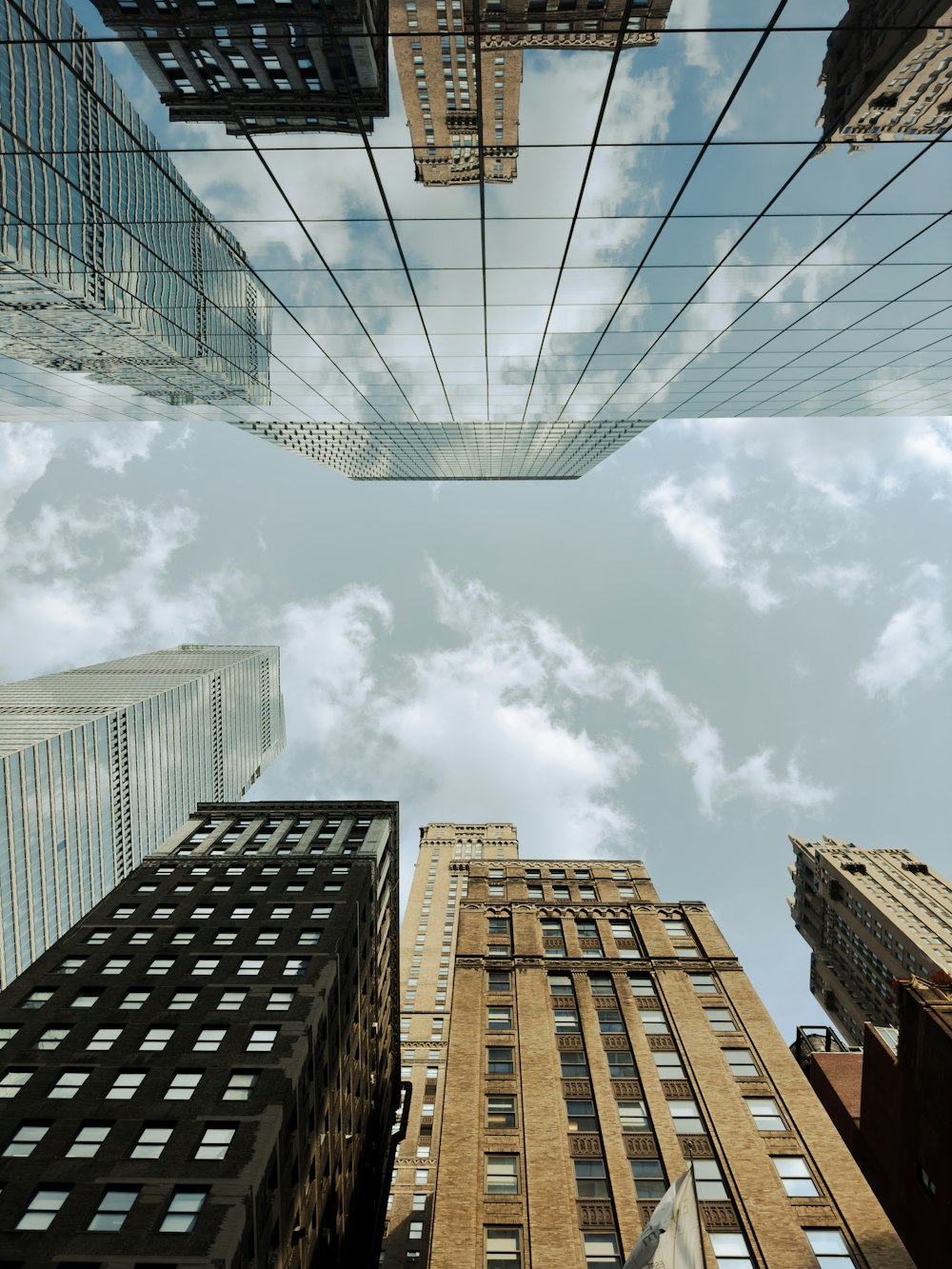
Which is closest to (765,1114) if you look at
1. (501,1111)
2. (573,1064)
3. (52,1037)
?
(573,1064)

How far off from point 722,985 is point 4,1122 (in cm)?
4051

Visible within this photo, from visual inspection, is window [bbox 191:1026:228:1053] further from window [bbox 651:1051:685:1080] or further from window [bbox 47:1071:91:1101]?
window [bbox 651:1051:685:1080]

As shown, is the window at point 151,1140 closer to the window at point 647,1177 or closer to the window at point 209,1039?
the window at point 209,1039

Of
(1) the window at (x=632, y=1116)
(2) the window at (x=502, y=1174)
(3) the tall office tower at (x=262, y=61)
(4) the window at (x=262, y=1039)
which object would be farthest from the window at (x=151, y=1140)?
(3) the tall office tower at (x=262, y=61)

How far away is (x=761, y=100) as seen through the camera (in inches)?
491

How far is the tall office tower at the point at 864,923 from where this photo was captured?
105750 mm

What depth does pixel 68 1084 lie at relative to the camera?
3350 cm

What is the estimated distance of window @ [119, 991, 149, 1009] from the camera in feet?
130

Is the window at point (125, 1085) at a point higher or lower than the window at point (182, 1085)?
lower

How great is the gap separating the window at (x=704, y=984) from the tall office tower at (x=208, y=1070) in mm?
23285

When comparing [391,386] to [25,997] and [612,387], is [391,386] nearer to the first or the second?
[612,387]

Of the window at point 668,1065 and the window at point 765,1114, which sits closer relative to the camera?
the window at point 765,1114

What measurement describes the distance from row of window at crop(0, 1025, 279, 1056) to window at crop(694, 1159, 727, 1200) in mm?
20786

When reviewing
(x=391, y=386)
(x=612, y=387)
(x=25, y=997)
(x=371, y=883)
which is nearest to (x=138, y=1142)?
(x=25, y=997)
